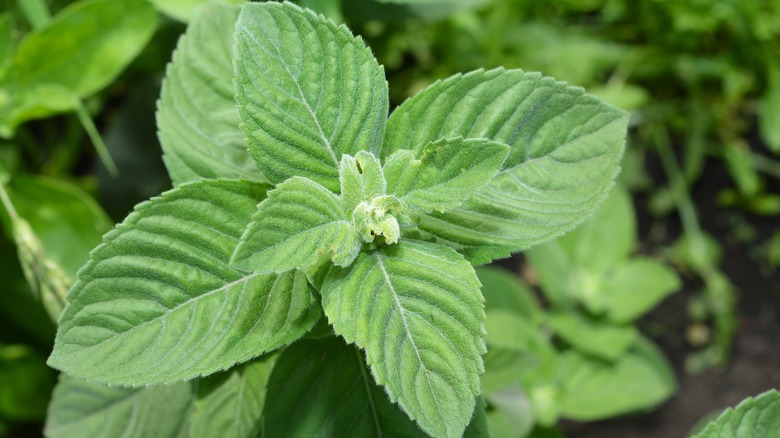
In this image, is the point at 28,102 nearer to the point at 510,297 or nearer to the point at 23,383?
the point at 23,383

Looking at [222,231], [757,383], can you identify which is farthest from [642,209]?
[222,231]

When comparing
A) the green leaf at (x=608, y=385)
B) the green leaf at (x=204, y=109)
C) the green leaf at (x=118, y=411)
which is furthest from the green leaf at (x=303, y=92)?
the green leaf at (x=608, y=385)

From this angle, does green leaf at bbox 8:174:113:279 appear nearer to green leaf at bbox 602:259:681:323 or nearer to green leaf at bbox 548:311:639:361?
green leaf at bbox 548:311:639:361

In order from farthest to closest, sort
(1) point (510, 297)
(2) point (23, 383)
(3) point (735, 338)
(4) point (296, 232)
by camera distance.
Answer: (3) point (735, 338) < (1) point (510, 297) < (2) point (23, 383) < (4) point (296, 232)

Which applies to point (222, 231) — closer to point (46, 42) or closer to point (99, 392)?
point (99, 392)

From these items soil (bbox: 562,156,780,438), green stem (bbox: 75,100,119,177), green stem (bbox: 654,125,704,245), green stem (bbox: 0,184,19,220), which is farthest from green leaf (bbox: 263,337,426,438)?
green stem (bbox: 654,125,704,245)

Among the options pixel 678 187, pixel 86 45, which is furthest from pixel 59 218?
pixel 678 187
